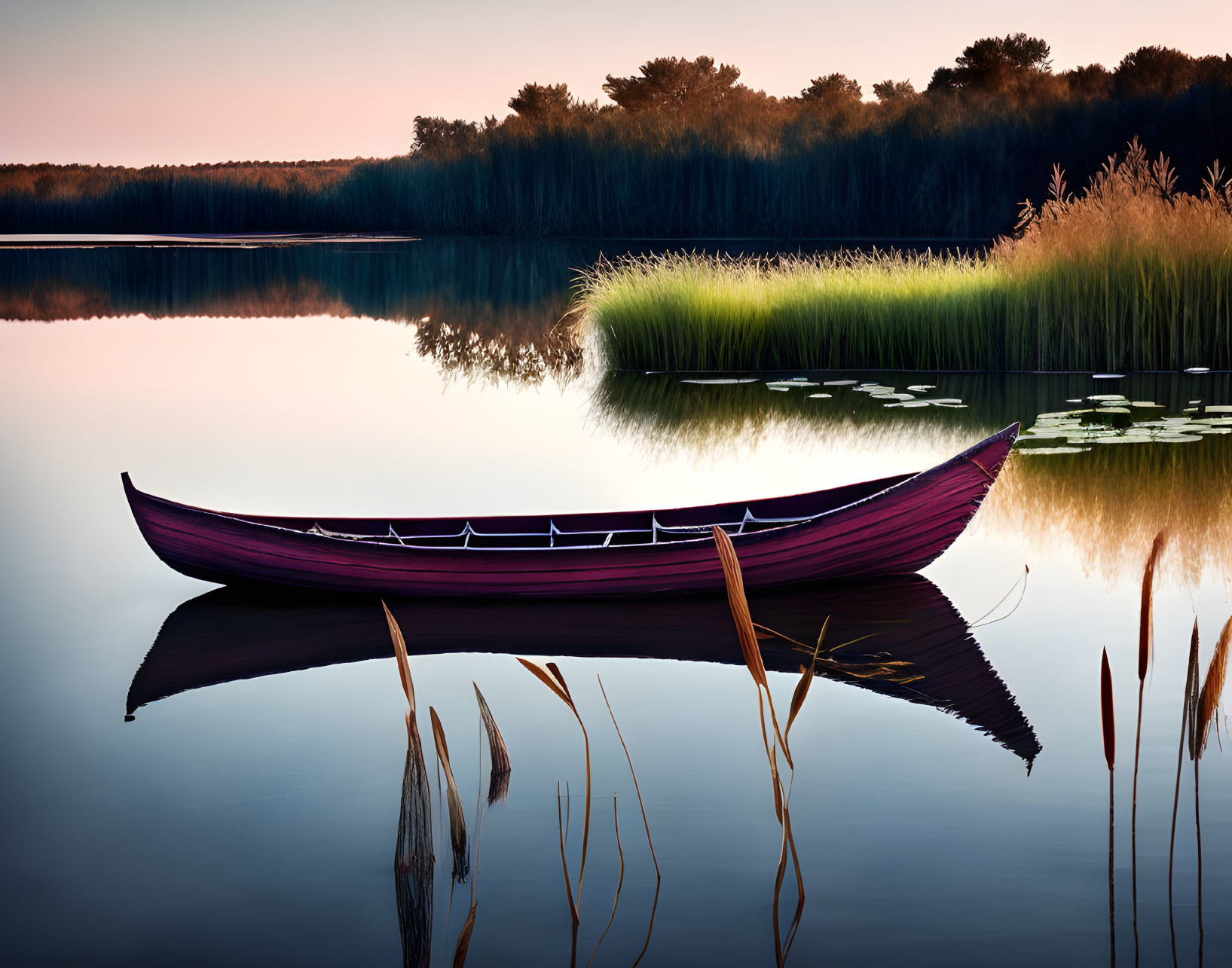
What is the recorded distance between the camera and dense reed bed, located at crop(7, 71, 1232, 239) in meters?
26.9

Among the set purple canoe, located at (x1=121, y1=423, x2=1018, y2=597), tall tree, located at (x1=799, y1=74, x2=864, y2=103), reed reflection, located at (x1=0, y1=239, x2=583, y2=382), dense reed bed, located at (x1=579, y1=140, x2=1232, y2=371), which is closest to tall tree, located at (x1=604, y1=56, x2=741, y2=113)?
tall tree, located at (x1=799, y1=74, x2=864, y2=103)

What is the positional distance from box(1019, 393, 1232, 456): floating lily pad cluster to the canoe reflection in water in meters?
3.38

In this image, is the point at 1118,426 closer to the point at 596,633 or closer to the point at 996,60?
the point at 596,633

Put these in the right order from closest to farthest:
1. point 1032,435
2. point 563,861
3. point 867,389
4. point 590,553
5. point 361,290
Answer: point 563,861 → point 590,553 → point 1032,435 → point 867,389 → point 361,290

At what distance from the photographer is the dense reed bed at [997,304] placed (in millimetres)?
11695

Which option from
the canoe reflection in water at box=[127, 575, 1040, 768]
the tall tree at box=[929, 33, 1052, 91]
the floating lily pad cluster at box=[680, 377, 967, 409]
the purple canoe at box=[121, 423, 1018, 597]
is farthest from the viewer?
the tall tree at box=[929, 33, 1052, 91]

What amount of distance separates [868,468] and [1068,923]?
19.1 feet

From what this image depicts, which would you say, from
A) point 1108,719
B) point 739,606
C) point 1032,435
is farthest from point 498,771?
point 1032,435

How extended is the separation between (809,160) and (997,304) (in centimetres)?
1559

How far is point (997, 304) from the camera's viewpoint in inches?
485

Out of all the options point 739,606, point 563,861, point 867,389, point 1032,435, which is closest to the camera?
point 739,606

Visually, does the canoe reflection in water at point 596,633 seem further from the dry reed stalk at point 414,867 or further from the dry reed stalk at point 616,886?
the dry reed stalk at point 414,867

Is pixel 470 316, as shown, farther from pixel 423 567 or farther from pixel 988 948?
pixel 988 948

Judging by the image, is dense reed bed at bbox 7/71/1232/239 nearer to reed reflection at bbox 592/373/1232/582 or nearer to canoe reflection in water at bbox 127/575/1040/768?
reed reflection at bbox 592/373/1232/582
